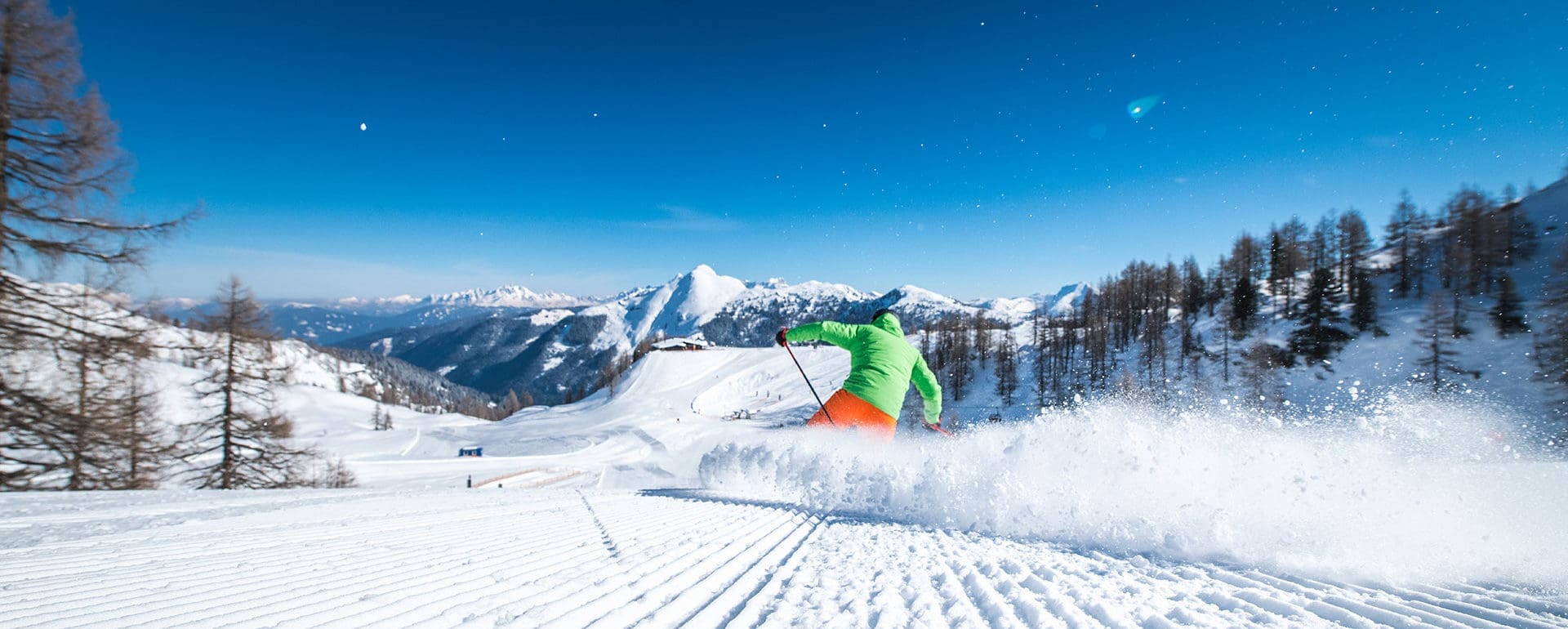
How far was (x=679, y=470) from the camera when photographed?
35.3 meters

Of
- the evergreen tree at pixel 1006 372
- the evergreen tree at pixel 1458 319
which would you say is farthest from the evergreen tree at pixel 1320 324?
the evergreen tree at pixel 1006 372

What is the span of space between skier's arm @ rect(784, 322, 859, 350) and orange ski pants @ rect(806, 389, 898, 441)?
1004mm

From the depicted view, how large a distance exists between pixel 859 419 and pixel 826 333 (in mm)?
1742

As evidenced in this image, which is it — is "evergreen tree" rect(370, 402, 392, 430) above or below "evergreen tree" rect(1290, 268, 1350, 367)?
below

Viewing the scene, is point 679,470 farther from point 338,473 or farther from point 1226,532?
point 1226,532

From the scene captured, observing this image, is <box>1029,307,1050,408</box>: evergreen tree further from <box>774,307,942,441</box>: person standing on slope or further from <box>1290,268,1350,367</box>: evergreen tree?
<box>774,307,942,441</box>: person standing on slope

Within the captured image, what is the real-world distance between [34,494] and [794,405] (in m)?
70.0

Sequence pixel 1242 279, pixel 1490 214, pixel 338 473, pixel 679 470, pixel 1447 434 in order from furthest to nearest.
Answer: pixel 1242 279 → pixel 1490 214 → pixel 679 470 → pixel 338 473 → pixel 1447 434

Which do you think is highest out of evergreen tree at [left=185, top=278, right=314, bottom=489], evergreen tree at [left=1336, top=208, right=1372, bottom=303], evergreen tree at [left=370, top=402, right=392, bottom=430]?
evergreen tree at [left=1336, top=208, right=1372, bottom=303]

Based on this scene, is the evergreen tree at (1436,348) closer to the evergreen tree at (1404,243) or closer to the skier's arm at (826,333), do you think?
the evergreen tree at (1404,243)

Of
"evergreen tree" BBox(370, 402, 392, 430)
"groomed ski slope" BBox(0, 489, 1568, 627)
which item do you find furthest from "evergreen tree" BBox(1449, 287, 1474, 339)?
"evergreen tree" BBox(370, 402, 392, 430)

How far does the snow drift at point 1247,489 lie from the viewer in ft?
13.7

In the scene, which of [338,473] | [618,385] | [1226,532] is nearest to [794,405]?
[618,385]

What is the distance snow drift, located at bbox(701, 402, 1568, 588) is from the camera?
4184mm
